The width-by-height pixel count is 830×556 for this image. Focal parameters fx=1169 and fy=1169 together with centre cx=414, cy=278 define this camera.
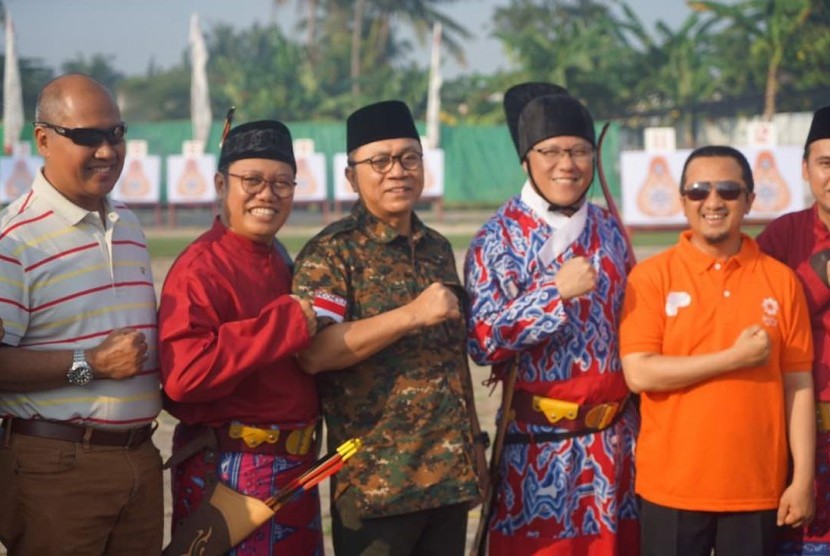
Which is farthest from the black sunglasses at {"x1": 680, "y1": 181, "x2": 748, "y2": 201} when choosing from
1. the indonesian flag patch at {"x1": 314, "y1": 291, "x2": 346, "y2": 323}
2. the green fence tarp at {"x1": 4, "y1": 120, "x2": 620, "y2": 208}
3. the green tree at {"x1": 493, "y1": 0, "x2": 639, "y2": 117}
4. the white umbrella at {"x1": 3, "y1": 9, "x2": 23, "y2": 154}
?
the green tree at {"x1": 493, "y1": 0, "x2": 639, "y2": 117}

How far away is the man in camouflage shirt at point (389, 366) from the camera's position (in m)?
3.23

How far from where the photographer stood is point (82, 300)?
302 cm

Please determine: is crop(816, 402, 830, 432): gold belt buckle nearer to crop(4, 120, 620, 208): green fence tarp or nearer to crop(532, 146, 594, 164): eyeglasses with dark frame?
crop(532, 146, 594, 164): eyeglasses with dark frame

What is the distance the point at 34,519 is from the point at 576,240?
68.9 inches

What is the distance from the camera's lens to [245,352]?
3.04m

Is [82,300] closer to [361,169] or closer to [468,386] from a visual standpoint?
[361,169]

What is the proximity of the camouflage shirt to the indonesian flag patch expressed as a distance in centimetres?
2

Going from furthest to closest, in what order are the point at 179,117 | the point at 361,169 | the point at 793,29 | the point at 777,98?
1. the point at 179,117
2. the point at 777,98
3. the point at 793,29
4. the point at 361,169

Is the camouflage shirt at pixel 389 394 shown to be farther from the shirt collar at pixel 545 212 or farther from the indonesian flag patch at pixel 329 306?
the shirt collar at pixel 545 212

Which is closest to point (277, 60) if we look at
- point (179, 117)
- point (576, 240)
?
point (179, 117)

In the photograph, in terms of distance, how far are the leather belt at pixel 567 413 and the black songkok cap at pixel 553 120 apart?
0.78 m

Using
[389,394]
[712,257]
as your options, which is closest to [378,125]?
[389,394]

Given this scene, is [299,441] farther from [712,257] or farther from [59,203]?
[712,257]

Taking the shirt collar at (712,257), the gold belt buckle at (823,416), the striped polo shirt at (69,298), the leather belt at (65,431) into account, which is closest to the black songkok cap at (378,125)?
the striped polo shirt at (69,298)
